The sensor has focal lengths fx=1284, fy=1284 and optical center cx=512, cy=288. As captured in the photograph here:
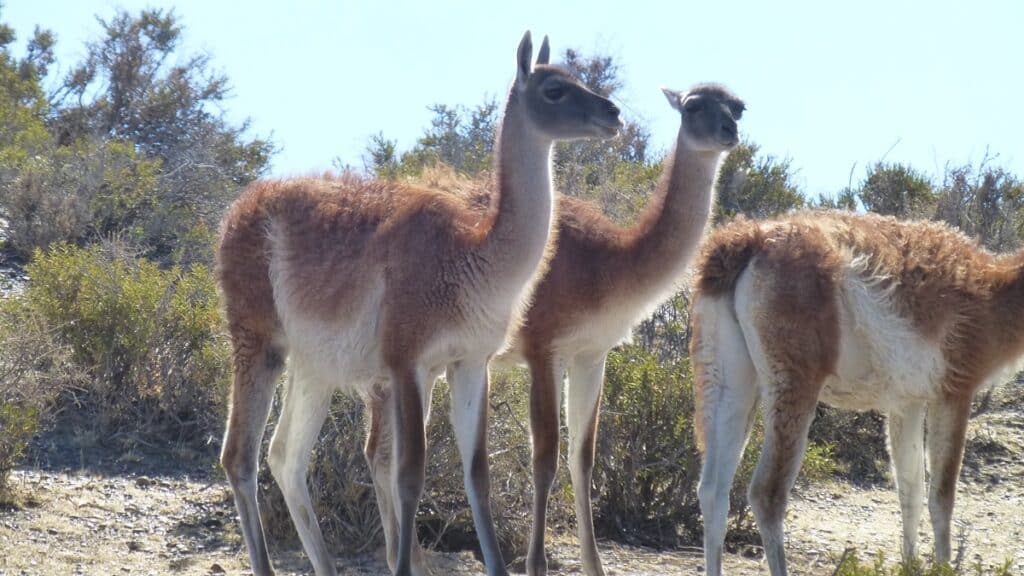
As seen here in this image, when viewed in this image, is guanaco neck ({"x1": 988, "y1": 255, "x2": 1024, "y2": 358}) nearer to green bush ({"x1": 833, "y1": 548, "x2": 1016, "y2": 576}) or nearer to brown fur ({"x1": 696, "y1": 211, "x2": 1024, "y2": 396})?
brown fur ({"x1": 696, "y1": 211, "x2": 1024, "y2": 396})

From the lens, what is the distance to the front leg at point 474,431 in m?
6.12

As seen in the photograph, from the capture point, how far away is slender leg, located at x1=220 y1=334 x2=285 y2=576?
6402mm

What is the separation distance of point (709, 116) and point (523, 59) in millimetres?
1175

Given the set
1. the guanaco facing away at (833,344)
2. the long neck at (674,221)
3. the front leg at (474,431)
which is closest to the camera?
the front leg at (474,431)

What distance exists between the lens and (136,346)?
848 centimetres

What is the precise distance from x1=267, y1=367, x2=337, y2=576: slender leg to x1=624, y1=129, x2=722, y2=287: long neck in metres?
1.77

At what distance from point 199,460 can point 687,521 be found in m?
3.09

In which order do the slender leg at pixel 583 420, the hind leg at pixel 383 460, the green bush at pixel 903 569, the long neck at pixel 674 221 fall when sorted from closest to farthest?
the green bush at pixel 903 569 → the hind leg at pixel 383 460 → the long neck at pixel 674 221 → the slender leg at pixel 583 420

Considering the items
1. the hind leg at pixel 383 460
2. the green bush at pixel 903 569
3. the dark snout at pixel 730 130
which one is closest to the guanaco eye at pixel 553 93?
the dark snout at pixel 730 130

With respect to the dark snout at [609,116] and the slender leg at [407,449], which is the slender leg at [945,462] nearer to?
the dark snout at [609,116]

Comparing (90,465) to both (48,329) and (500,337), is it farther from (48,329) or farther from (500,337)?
(500,337)

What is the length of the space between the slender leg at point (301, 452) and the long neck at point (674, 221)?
5.79ft

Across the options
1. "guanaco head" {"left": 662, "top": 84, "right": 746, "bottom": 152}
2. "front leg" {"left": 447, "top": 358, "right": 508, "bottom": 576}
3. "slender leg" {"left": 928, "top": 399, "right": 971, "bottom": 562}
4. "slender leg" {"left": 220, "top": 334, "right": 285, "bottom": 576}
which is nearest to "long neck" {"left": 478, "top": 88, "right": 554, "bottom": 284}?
"front leg" {"left": 447, "top": 358, "right": 508, "bottom": 576}

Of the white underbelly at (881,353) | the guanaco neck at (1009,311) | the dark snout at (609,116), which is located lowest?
the white underbelly at (881,353)
